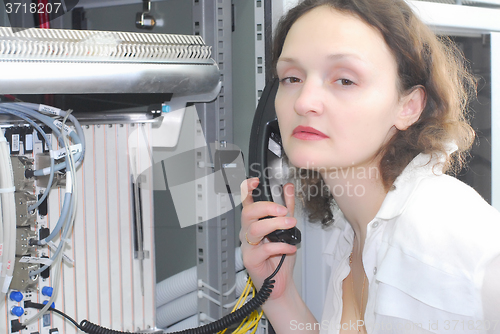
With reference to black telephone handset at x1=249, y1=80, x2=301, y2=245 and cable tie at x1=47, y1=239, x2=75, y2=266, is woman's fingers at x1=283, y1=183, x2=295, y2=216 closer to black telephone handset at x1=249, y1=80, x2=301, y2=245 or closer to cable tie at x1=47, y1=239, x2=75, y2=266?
black telephone handset at x1=249, y1=80, x2=301, y2=245

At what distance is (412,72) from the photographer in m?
0.78

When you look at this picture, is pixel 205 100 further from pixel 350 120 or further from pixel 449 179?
pixel 449 179

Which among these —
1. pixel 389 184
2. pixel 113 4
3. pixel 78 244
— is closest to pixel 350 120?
pixel 389 184

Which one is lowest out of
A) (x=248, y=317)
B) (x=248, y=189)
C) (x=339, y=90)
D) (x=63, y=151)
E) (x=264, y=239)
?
(x=248, y=317)

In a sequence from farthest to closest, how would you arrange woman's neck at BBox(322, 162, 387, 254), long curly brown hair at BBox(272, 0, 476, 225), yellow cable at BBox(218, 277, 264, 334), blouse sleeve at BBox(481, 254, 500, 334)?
yellow cable at BBox(218, 277, 264, 334), woman's neck at BBox(322, 162, 387, 254), long curly brown hair at BBox(272, 0, 476, 225), blouse sleeve at BBox(481, 254, 500, 334)

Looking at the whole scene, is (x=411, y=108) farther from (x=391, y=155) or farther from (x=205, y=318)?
(x=205, y=318)


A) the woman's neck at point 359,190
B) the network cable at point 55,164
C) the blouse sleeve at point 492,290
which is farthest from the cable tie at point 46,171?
the blouse sleeve at point 492,290

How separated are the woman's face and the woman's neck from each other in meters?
0.10

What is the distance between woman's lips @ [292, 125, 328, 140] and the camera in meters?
0.73

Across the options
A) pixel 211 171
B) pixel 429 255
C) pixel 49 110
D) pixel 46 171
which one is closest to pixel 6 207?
pixel 46 171

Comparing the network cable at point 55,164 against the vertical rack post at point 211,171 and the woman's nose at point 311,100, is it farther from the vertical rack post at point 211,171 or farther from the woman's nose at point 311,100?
the woman's nose at point 311,100

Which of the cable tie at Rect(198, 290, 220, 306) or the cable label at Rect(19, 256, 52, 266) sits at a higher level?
the cable label at Rect(19, 256, 52, 266)

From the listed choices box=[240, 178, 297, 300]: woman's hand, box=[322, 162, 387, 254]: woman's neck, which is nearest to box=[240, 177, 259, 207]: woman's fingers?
box=[240, 178, 297, 300]: woman's hand

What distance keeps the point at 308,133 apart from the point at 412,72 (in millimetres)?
235
